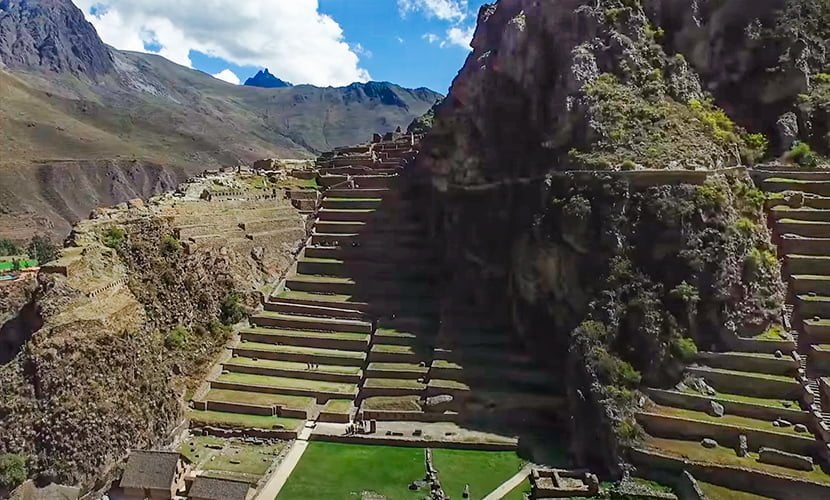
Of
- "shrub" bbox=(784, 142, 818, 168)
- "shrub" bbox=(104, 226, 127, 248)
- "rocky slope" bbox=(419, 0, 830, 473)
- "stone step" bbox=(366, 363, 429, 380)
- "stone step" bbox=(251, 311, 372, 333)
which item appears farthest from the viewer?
"stone step" bbox=(251, 311, 372, 333)

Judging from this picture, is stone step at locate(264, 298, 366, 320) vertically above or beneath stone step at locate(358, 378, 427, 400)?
above

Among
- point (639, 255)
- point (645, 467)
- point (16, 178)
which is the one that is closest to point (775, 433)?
point (645, 467)

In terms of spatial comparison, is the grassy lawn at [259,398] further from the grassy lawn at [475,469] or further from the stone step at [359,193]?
the stone step at [359,193]

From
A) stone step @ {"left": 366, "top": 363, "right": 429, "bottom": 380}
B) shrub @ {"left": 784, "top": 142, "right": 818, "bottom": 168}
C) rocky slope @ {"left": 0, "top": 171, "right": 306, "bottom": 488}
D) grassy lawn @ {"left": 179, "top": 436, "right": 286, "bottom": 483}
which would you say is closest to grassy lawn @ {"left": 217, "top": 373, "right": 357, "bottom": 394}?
stone step @ {"left": 366, "top": 363, "right": 429, "bottom": 380}

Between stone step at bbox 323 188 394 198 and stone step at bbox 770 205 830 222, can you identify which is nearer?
stone step at bbox 770 205 830 222

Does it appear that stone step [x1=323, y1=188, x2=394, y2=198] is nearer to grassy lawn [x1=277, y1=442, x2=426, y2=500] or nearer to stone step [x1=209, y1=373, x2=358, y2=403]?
stone step [x1=209, y1=373, x2=358, y2=403]

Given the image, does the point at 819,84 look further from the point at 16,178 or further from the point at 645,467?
the point at 16,178
